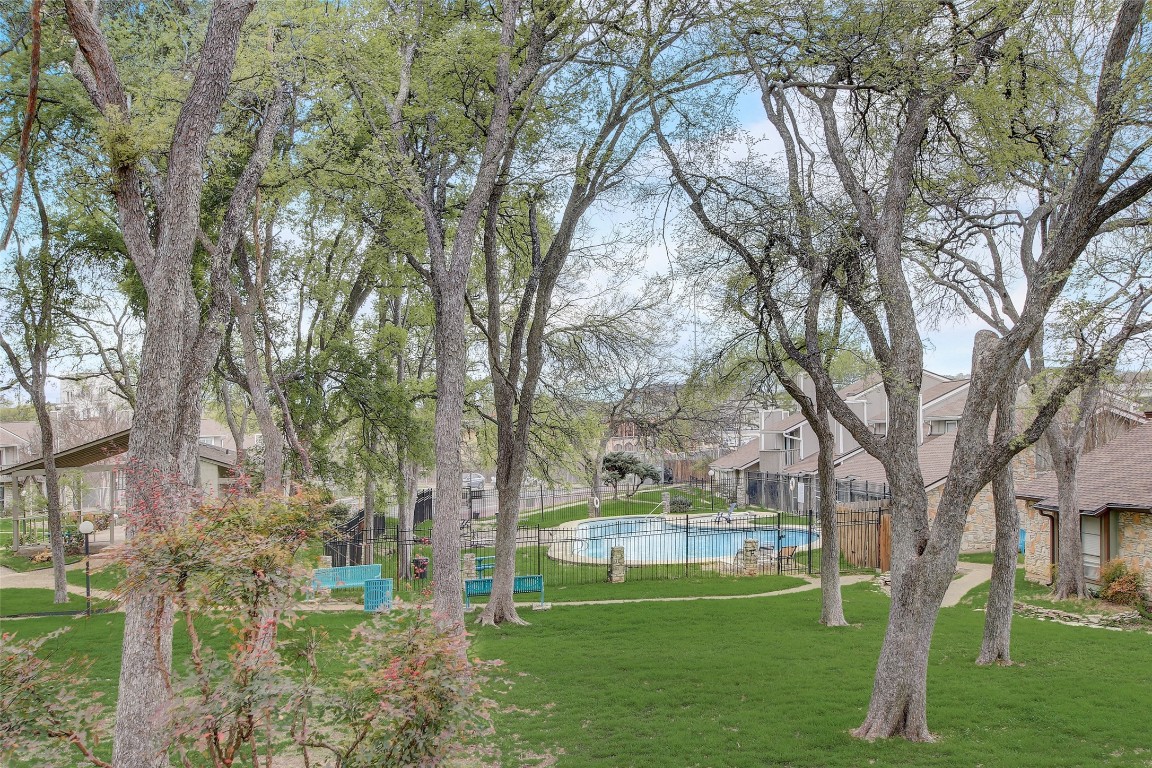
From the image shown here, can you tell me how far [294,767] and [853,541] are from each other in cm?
1876

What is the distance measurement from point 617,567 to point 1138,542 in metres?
12.0

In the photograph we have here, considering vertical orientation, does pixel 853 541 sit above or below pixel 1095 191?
below

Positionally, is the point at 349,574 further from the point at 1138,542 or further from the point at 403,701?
the point at 1138,542

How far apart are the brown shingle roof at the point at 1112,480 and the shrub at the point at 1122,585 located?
4.07 feet

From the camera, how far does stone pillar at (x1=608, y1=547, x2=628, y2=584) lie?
20.8 metres

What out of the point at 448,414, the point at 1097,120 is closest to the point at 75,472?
the point at 448,414

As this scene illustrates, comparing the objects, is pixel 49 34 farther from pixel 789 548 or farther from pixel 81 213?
pixel 789 548

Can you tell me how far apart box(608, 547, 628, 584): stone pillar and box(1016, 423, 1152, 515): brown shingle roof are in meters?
10.6

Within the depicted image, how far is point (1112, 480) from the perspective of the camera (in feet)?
59.3

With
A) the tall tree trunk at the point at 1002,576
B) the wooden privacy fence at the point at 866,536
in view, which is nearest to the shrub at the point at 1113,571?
the wooden privacy fence at the point at 866,536

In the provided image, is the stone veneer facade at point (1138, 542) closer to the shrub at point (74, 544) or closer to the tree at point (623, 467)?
the shrub at point (74, 544)

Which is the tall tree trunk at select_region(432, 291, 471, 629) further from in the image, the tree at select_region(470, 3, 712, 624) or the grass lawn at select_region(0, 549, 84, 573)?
the grass lawn at select_region(0, 549, 84, 573)

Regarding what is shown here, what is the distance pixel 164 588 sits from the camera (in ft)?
15.9

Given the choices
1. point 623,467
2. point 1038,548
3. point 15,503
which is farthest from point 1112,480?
point 15,503
